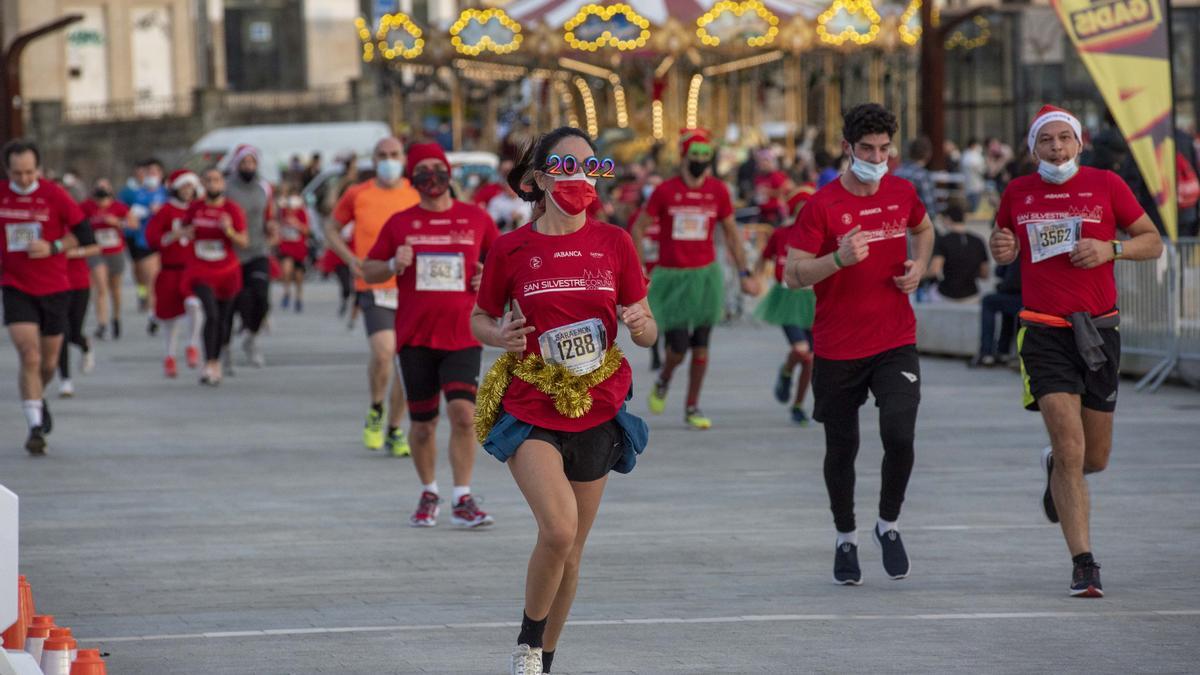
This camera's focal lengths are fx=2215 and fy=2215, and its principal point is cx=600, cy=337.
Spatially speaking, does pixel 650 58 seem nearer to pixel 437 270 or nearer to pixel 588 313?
pixel 437 270

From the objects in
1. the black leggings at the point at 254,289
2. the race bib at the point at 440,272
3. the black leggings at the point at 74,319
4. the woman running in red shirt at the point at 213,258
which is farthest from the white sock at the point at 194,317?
the race bib at the point at 440,272

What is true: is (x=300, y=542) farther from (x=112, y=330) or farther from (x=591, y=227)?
(x=112, y=330)

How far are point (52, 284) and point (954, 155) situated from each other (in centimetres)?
3141

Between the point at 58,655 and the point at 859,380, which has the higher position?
the point at 859,380

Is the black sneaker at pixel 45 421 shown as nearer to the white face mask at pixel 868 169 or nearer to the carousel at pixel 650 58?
the white face mask at pixel 868 169

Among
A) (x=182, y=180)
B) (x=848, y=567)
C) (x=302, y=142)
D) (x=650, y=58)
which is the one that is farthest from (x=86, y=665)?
(x=302, y=142)

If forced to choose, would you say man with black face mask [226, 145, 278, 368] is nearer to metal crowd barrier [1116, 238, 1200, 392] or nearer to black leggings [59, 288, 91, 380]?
black leggings [59, 288, 91, 380]

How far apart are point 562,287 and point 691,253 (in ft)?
25.9

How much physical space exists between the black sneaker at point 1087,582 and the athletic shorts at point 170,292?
11371 millimetres

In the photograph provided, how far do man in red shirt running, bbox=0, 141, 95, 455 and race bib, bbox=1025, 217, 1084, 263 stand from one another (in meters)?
6.79

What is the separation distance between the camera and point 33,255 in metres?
13.0

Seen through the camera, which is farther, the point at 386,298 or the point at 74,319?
the point at 74,319

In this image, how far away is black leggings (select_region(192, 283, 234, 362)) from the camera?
1755 centimetres

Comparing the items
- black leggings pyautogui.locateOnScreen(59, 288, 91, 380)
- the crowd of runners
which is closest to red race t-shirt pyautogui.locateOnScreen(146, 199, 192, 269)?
black leggings pyautogui.locateOnScreen(59, 288, 91, 380)
